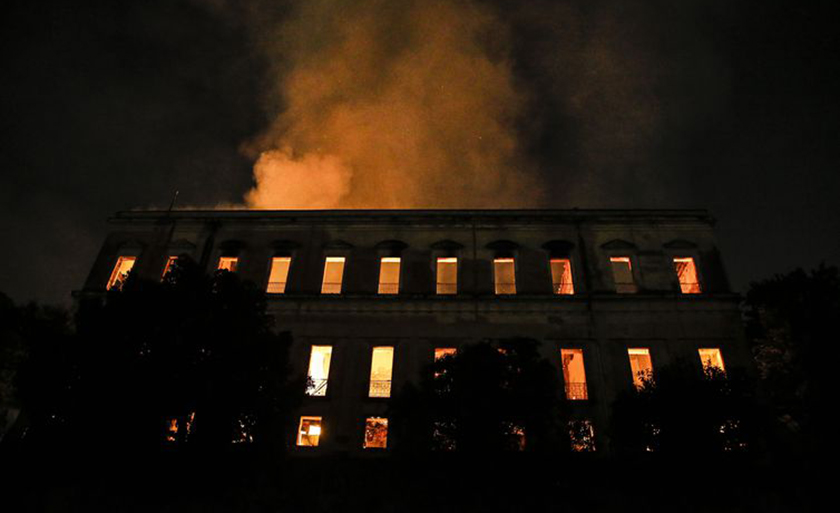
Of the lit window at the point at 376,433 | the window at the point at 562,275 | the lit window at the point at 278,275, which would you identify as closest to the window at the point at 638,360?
the window at the point at 562,275

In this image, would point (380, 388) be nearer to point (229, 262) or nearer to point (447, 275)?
point (447, 275)

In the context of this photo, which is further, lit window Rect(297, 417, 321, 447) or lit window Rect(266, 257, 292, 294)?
lit window Rect(266, 257, 292, 294)

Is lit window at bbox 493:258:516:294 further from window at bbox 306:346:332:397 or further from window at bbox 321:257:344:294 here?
window at bbox 306:346:332:397

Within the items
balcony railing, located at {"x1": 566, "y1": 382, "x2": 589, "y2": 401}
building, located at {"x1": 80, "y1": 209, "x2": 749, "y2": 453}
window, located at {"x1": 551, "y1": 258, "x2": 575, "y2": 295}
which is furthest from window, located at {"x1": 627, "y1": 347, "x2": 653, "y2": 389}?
window, located at {"x1": 551, "y1": 258, "x2": 575, "y2": 295}

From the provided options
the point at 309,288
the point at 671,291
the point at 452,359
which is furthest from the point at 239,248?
the point at 671,291

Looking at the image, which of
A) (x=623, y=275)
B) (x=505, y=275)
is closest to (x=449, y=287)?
(x=505, y=275)

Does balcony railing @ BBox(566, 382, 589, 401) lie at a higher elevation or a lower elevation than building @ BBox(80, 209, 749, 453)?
lower

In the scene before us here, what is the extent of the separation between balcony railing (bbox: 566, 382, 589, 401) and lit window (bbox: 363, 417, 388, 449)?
8.58 meters

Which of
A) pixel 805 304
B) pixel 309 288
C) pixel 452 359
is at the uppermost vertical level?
pixel 309 288

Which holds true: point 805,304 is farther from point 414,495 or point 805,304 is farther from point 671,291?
point 414,495

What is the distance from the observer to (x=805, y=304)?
17766 millimetres

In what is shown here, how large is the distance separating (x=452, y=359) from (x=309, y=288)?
12143 millimetres

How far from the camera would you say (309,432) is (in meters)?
22.1

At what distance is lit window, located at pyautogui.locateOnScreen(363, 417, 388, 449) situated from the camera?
2159cm
